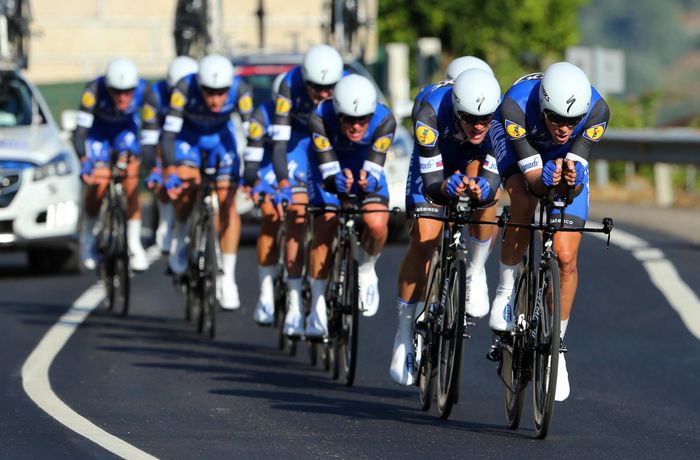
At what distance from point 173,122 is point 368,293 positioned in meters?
3.61

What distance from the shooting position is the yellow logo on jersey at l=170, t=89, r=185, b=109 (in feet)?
49.9

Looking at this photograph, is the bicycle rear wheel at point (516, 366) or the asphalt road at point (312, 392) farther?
the bicycle rear wheel at point (516, 366)

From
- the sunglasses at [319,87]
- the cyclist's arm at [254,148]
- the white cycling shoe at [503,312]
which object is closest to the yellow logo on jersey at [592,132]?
the white cycling shoe at [503,312]

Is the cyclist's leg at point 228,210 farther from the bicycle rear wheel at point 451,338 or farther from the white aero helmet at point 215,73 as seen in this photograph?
the bicycle rear wheel at point 451,338

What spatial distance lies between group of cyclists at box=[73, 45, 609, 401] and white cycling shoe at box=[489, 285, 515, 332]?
0.01 m

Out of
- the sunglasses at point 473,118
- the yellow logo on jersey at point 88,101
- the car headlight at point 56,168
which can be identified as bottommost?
the car headlight at point 56,168

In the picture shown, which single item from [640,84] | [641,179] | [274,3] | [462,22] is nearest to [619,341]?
[641,179]

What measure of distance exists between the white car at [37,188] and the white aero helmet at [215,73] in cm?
377

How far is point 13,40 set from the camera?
68.5ft

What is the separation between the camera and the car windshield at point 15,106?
19.0 meters

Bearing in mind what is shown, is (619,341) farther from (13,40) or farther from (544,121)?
(13,40)

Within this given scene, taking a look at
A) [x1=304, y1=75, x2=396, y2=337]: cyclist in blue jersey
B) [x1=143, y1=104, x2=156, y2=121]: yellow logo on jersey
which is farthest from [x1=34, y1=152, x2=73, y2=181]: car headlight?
[x1=304, y1=75, x2=396, y2=337]: cyclist in blue jersey

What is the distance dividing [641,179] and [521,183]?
23243mm

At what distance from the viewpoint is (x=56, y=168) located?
18359 mm
